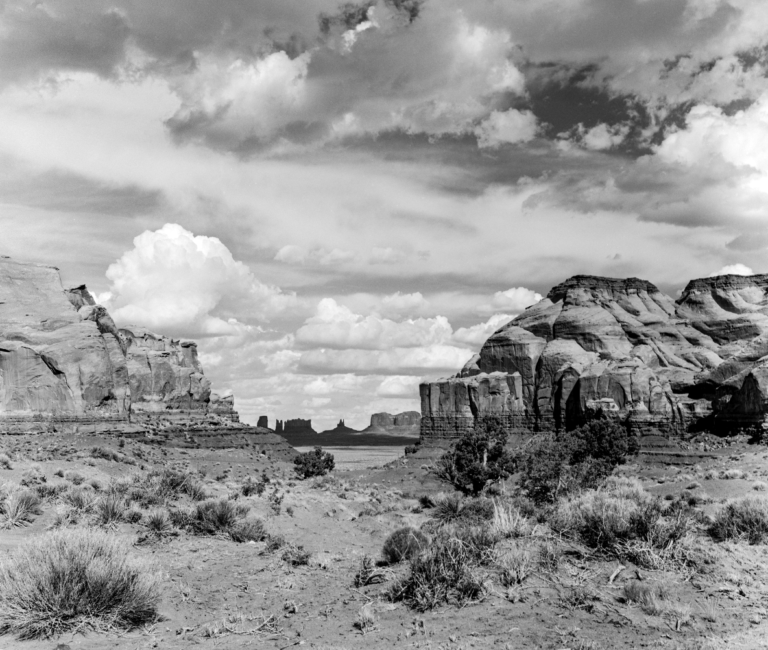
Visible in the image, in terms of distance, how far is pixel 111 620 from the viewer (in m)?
10.0

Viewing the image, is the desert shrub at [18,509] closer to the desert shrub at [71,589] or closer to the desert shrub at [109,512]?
the desert shrub at [109,512]

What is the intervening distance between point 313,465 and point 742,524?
51905 mm

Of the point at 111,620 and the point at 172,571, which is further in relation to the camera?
the point at 172,571

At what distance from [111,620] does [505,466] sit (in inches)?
1697

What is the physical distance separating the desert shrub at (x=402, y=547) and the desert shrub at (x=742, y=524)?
7191 mm

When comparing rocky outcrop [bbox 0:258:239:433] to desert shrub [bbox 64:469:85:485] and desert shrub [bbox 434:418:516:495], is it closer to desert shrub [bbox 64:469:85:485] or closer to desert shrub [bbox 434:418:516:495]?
desert shrub [bbox 64:469:85:485]

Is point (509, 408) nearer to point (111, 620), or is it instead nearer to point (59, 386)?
point (59, 386)

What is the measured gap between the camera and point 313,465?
6412 centimetres

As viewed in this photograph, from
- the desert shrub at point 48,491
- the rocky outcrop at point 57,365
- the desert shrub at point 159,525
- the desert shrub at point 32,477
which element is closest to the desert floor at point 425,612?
the desert shrub at point 159,525

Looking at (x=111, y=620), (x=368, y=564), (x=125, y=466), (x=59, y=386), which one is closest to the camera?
(x=111, y=620)

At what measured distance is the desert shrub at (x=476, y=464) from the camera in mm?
48562

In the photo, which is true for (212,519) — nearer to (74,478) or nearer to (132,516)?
(132,516)

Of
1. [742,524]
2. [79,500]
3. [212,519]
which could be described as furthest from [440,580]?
[79,500]

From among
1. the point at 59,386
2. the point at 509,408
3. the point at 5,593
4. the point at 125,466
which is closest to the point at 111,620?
the point at 5,593
